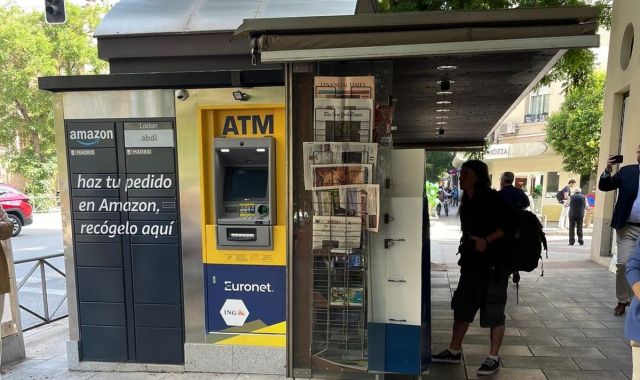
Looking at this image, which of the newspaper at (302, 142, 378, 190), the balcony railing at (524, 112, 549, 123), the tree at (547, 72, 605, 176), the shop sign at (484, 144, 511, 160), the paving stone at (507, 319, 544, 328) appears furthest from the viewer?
the shop sign at (484, 144, 511, 160)

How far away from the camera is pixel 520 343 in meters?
3.93

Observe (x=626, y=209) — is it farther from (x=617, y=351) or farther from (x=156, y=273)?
(x=156, y=273)

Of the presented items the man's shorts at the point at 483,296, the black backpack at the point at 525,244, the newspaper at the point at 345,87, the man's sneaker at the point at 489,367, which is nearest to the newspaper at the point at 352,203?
the newspaper at the point at 345,87

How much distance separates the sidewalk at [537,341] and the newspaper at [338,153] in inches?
73.5

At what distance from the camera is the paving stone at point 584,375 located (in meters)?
3.26

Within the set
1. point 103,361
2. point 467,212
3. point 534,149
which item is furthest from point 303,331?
point 534,149

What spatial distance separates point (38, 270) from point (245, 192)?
22.1 ft

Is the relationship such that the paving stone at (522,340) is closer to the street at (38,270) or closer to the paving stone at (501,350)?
the paving stone at (501,350)

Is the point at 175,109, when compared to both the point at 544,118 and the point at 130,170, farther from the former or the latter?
the point at 544,118

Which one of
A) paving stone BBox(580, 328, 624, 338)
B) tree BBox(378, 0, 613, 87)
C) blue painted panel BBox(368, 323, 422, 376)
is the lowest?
paving stone BBox(580, 328, 624, 338)

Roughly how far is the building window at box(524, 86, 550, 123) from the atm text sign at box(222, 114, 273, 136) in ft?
74.2

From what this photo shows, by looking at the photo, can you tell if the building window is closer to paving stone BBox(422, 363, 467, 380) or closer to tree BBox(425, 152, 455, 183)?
tree BBox(425, 152, 455, 183)

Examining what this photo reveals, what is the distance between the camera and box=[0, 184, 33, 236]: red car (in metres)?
11.7

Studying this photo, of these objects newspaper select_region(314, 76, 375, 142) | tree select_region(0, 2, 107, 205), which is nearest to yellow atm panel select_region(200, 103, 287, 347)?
newspaper select_region(314, 76, 375, 142)
